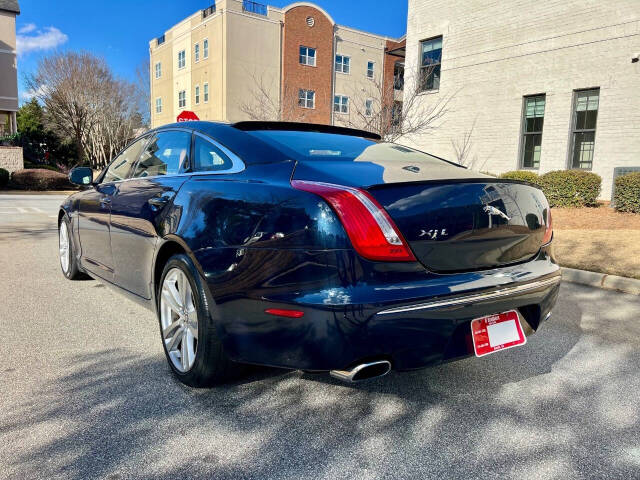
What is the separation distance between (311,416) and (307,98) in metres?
36.4

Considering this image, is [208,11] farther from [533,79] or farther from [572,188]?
[572,188]

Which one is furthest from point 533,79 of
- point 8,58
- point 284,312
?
point 8,58

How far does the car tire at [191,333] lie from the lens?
2.80 metres

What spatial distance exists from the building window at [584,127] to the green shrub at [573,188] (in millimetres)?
2577

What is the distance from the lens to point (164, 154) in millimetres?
3836

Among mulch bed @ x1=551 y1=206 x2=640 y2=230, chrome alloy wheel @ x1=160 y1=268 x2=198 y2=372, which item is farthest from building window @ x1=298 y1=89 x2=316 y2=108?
chrome alloy wheel @ x1=160 y1=268 x2=198 y2=372

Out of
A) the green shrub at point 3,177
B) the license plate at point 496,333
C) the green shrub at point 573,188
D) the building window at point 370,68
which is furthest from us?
the building window at point 370,68

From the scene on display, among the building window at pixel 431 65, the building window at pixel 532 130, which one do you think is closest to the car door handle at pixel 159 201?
the building window at pixel 532 130

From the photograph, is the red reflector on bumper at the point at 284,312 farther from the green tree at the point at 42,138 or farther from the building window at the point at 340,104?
the green tree at the point at 42,138

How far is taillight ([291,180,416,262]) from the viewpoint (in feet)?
7.73

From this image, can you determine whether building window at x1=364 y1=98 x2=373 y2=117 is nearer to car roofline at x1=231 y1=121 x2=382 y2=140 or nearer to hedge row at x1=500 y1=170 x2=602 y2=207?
hedge row at x1=500 y1=170 x2=602 y2=207

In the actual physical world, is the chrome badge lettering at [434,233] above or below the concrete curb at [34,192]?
above

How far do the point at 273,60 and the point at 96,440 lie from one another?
120 feet

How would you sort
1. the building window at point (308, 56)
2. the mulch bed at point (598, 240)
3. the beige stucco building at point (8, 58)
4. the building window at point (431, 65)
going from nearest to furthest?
the mulch bed at point (598, 240), the building window at point (431, 65), the beige stucco building at point (8, 58), the building window at point (308, 56)
